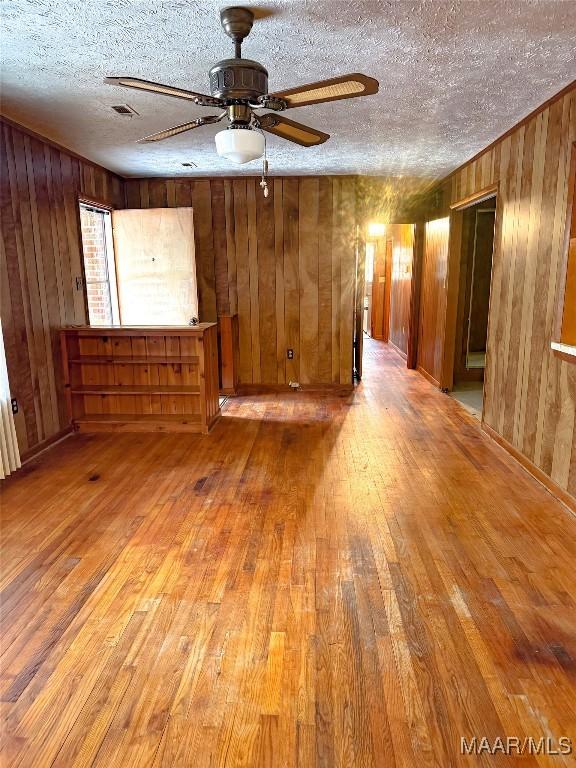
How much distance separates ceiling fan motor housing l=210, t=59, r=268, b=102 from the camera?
6.69 ft

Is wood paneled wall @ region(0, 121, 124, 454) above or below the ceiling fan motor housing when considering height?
below

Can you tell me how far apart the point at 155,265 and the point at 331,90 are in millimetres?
3667

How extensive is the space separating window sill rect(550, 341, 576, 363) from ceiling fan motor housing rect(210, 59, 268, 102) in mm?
2209

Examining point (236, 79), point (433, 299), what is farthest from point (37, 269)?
point (433, 299)

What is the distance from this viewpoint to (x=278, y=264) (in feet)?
19.1

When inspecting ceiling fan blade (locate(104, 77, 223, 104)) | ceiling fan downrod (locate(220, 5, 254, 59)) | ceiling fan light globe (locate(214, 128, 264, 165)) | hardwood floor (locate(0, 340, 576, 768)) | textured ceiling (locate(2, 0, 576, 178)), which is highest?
textured ceiling (locate(2, 0, 576, 178))

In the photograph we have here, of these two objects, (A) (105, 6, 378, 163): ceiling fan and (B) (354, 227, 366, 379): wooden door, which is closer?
(A) (105, 6, 378, 163): ceiling fan

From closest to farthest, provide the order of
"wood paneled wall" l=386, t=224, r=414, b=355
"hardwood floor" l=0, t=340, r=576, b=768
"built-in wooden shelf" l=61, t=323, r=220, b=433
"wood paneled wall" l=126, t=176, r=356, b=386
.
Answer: "hardwood floor" l=0, t=340, r=576, b=768, "built-in wooden shelf" l=61, t=323, r=220, b=433, "wood paneled wall" l=126, t=176, r=356, b=386, "wood paneled wall" l=386, t=224, r=414, b=355

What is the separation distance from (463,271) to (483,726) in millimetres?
5012

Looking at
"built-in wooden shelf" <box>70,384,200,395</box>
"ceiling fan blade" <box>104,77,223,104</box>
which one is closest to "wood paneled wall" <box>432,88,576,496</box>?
"ceiling fan blade" <box>104,77,223,104</box>

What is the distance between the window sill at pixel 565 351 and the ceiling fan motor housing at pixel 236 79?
2.21 metres

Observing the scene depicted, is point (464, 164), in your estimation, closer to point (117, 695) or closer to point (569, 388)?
point (569, 388)

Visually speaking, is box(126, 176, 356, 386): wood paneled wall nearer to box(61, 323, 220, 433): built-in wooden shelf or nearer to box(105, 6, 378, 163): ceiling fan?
box(61, 323, 220, 433): built-in wooden shelf

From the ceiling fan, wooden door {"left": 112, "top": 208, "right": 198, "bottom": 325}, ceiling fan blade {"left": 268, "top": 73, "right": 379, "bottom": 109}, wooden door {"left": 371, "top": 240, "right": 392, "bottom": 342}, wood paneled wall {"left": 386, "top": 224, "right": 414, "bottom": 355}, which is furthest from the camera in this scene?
Answer: wooden door {"left": 371, "top": 240, "right": 392, "bottom": 342}
